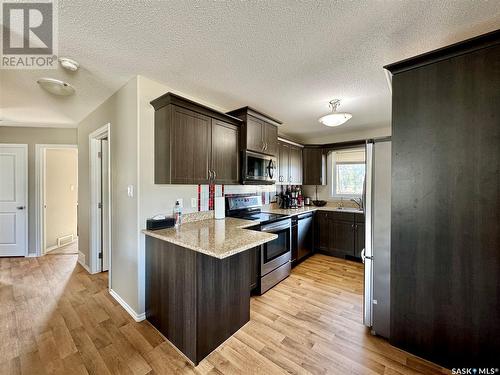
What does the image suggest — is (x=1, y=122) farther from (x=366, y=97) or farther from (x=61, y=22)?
(x=366, y=97)

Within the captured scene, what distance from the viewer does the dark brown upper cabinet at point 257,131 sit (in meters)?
2.80

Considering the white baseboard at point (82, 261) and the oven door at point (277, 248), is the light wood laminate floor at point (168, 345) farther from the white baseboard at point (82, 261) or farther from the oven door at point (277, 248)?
the white baseboard at point (82, 261)

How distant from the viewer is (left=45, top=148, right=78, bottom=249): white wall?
4355 mm

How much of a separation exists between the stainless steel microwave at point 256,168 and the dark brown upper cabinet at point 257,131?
3.2 inches

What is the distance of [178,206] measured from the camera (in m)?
2.44

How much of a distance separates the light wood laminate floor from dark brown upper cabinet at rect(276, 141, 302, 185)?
192cm

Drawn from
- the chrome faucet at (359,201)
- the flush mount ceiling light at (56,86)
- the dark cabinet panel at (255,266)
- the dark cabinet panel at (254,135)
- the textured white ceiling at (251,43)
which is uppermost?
the textured white ceiling at (251,43)

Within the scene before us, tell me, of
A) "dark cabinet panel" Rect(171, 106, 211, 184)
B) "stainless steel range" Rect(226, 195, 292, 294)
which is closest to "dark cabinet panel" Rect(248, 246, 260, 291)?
"stainless steel range" Rect(226, 195, 292, 294)

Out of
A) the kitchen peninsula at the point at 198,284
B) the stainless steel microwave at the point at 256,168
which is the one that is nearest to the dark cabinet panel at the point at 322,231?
the stainless steel microwave at the point at 256,168

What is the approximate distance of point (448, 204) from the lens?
1.47 m

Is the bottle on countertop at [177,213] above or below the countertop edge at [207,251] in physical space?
above

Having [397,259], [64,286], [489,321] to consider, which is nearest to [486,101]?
[397,259]

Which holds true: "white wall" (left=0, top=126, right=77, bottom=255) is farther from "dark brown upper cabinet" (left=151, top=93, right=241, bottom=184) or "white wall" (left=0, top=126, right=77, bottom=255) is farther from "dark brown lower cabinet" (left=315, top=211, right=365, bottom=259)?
"dark brown lower cabinet" (left=315, top=211, right=365, bottom=259)

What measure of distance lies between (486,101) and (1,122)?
6.39 metres
